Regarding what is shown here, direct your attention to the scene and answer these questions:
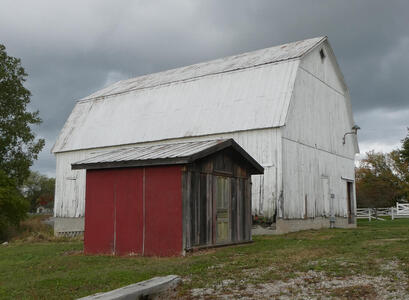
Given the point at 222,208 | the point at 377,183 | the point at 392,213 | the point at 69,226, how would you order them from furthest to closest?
1. the point at 377,183
2. the point at 392,213
3. the point at 69,226
4. the point at 222,208

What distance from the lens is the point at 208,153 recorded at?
11.9 m

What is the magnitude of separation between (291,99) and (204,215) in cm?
851

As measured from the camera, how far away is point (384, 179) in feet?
183

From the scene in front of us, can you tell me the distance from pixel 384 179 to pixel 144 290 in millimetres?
54696

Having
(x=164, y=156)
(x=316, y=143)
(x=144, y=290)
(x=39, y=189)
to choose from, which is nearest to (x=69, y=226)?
(x=316, y=143)

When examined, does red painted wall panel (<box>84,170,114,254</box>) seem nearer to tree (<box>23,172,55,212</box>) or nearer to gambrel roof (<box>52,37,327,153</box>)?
gambrel roof (<box>52,37,327,153</box>)

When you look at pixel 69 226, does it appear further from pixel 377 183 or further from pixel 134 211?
pixel 377 183

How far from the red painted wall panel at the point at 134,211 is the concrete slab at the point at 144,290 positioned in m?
4.54

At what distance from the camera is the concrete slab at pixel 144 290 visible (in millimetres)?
5633

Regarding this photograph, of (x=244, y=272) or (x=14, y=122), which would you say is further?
(x=14, y=122)

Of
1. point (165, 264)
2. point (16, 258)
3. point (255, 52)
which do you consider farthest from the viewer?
point (255, 52)

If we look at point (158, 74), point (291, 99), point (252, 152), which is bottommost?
point (252, 152)

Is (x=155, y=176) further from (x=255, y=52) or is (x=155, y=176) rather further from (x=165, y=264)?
(x=255, y=52)

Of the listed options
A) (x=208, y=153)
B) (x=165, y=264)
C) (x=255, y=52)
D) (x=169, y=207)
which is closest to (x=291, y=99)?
(x=255, y=52)
